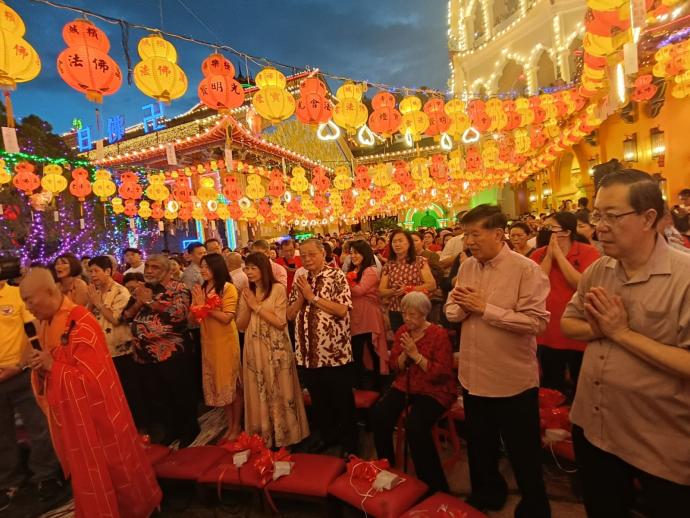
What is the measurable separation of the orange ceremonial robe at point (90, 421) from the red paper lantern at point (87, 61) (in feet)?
9.91

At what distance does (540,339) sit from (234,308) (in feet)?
9.32

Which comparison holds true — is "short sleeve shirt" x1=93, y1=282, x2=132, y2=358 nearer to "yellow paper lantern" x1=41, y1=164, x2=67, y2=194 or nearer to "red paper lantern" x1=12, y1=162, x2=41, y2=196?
"red paper lantern" x1=12, y1=162, x2=41, y2=196

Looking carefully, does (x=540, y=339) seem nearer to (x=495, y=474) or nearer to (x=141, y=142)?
(x=495, y=474)

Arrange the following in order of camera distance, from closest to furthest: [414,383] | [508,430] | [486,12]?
[508,430], [414,383], [486,12]

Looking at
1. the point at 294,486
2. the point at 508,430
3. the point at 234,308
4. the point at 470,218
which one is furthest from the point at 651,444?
the point at 234,308

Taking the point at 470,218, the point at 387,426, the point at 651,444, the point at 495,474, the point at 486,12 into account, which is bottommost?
the point at 495,474

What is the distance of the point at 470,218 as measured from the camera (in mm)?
2311

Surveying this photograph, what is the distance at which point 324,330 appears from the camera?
133 inches

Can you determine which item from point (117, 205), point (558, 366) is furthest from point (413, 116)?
point (117, 205)

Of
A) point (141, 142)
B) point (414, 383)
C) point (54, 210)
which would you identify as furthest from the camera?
point (141, 142)

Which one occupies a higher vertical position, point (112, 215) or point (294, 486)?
point (112, 215)

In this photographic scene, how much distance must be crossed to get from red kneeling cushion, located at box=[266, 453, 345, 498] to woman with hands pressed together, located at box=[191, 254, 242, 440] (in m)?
1.22

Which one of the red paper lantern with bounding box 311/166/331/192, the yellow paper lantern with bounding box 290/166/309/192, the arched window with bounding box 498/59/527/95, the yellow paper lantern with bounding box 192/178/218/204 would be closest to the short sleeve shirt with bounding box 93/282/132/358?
the yellow paper lantern with bounding box 192/178/218/204

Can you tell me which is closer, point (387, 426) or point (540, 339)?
point (387, 426)
